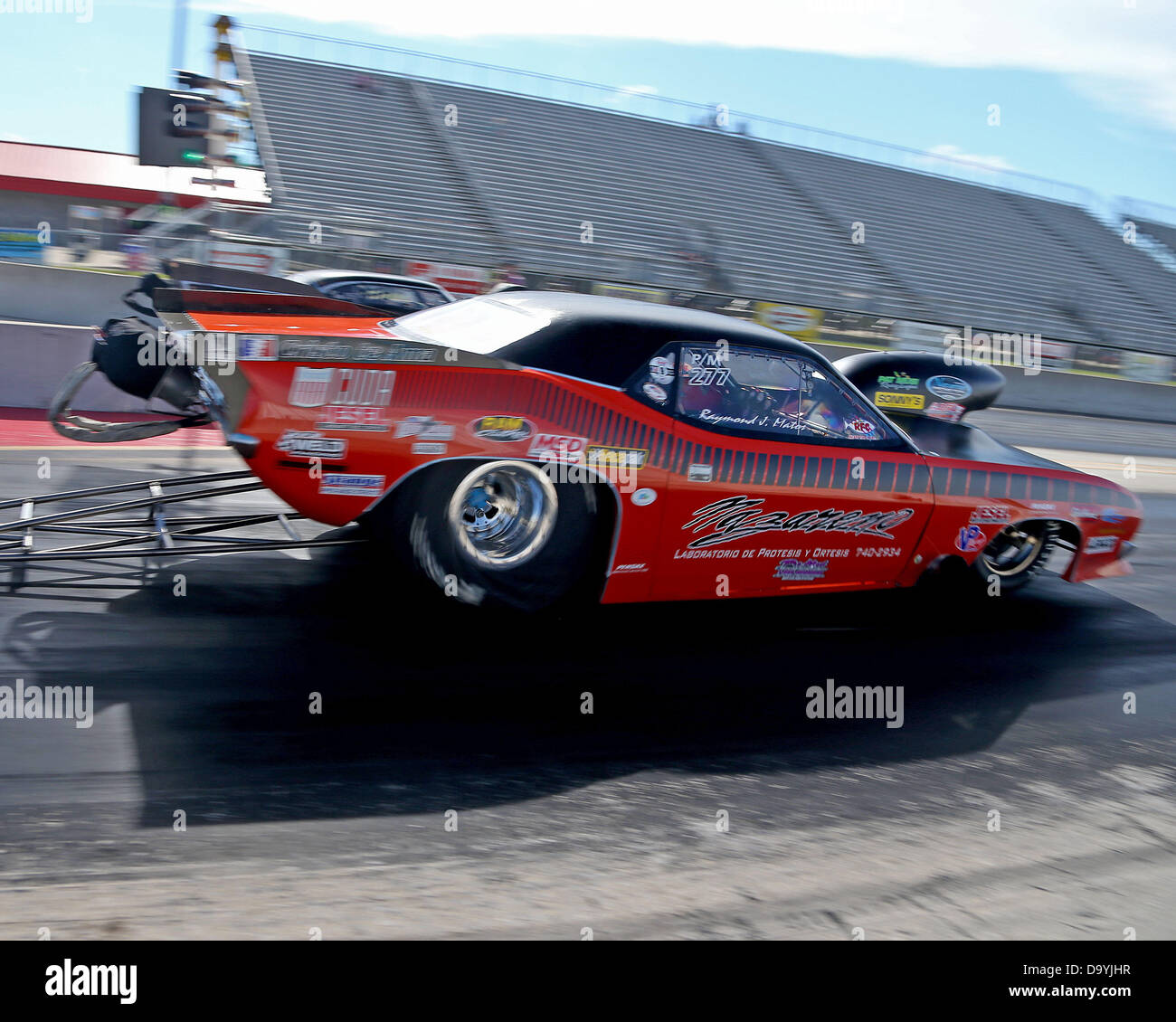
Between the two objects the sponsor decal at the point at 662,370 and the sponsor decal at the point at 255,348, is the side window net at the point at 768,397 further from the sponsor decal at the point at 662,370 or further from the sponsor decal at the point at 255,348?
the sponsor decal at the point at 255,348

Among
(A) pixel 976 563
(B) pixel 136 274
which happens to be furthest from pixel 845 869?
(B) pixel 136 274

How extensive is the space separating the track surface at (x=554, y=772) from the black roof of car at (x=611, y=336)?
44.0 inches

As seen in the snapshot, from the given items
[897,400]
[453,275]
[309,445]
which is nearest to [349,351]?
[309,445]

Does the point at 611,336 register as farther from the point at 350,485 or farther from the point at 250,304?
the point at 250,304

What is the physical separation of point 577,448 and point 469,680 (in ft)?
3.25

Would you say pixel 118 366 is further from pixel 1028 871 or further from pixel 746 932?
pixel 1028 871

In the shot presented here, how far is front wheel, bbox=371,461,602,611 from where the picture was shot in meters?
4.04

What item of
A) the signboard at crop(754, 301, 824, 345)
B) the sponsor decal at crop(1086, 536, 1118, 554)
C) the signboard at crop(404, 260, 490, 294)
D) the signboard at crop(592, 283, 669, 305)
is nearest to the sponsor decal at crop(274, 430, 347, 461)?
the sponsor decal at crop(1086, 536, 1118, 554)

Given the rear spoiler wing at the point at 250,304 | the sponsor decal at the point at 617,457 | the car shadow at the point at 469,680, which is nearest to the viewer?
the car shadow at the point at 469,680

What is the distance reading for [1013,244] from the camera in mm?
29172

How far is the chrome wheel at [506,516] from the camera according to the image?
4125 mm

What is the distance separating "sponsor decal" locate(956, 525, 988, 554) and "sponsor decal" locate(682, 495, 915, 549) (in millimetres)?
462

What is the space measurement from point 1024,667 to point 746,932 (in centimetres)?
269
